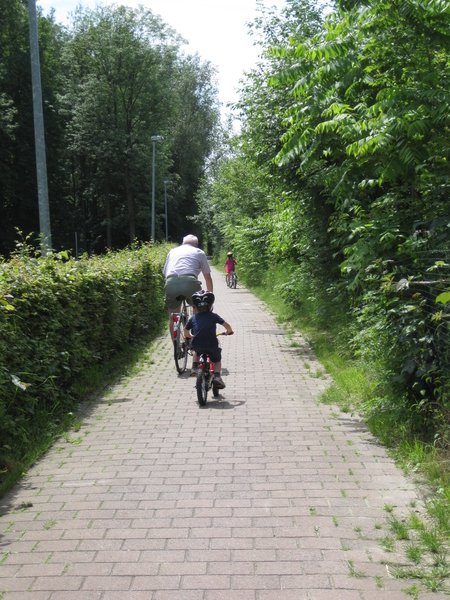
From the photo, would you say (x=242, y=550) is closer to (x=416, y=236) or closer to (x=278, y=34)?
(x=416, y=236)

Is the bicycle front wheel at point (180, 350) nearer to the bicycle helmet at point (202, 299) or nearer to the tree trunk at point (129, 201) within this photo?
the bicycle helmet at point (202, 299)

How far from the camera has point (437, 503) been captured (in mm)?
4441

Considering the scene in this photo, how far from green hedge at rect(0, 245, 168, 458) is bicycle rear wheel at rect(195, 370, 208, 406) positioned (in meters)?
1.42

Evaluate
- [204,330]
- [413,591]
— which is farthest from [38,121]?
[413,591]

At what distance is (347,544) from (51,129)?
4933cm

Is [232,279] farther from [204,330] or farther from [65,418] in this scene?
[65,418]

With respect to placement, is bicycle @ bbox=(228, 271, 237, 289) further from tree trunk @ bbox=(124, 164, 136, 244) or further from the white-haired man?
tree trunk @ bbox=(124, 164, 136, 244)

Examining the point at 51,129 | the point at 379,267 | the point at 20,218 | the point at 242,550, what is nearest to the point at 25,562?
the point at 242,550

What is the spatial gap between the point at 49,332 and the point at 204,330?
1.80m

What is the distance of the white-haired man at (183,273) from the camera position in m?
9.34

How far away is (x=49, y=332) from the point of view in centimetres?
686

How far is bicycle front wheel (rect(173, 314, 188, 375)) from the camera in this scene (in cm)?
936

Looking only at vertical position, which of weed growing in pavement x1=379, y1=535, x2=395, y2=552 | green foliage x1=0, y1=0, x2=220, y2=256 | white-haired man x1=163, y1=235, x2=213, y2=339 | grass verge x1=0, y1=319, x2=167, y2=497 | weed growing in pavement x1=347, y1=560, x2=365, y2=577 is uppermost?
green foliage x1=0, y1=0, x2=220, y2=256

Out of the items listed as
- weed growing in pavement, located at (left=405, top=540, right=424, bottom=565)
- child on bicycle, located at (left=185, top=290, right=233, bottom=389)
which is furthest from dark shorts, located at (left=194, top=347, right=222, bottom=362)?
weed growing in pavement, located at (left=405, top=540, right=424, bottom=565)
